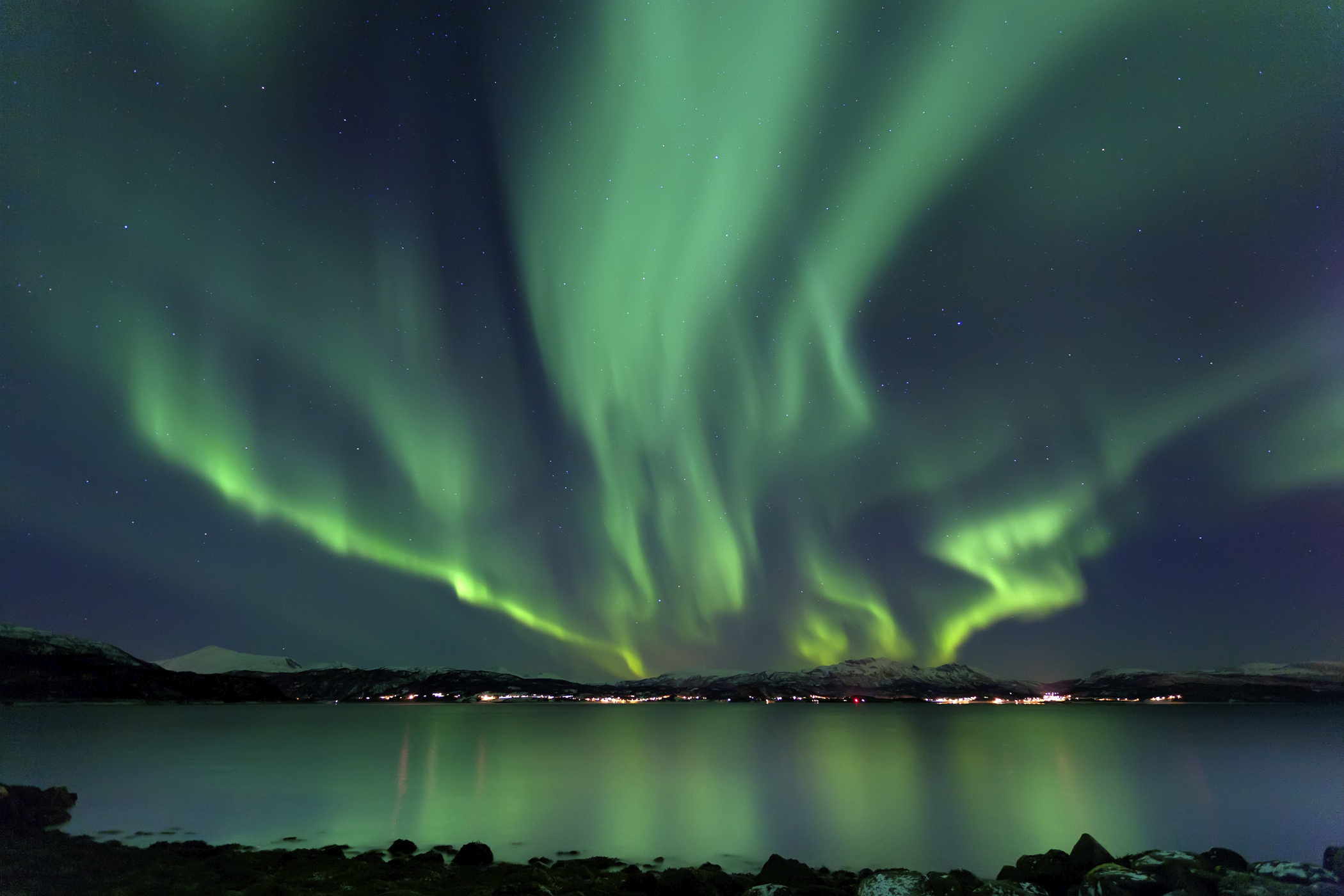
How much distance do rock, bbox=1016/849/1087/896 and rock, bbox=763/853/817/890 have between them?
392 cm

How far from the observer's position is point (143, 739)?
208ft

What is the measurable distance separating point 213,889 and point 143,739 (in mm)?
61933

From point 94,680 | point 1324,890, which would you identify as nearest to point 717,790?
point 1324,890

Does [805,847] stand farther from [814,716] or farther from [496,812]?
[814,716]

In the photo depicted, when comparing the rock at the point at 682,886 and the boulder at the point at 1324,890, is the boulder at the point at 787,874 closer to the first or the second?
the rock at the point at 682,886

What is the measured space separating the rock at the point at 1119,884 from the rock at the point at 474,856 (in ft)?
40.7

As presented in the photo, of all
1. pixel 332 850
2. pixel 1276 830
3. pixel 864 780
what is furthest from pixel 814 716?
pixel 332 850

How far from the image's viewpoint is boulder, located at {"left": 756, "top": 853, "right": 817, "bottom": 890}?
1542 cm

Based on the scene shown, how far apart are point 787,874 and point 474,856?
7.58 metres

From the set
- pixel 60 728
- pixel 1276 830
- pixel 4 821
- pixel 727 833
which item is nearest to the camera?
pixel 4 821

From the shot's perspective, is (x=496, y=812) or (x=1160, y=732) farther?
(x=1160, y=732)

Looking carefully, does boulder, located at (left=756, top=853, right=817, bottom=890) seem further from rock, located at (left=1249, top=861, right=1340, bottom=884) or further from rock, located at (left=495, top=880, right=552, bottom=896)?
rock, located at (left=1249, top=861, right=1340, bottom=884)

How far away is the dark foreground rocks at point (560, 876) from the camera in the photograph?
13195mm

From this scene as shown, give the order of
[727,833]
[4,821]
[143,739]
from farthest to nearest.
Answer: [143,739], [727,833], [4,821]
